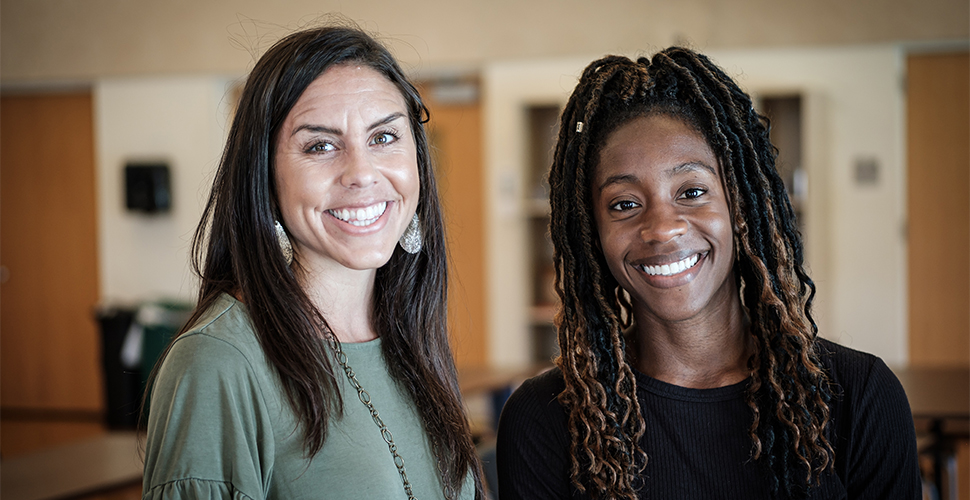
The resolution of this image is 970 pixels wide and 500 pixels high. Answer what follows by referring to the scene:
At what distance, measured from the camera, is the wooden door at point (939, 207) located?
16.9ft

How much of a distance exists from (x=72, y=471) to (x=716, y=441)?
6.89 feet

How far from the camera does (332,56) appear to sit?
142 centimetres

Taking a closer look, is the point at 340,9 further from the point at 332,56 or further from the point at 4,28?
the point at 332,56

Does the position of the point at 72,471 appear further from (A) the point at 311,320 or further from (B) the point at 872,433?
(B) the point at 872,433

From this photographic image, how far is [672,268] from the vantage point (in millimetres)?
1321

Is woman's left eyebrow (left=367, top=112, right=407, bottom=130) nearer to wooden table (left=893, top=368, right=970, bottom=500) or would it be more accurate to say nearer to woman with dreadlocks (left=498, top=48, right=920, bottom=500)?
woman with dreadlocks (left=498, top=48, right=920, bottom=500)

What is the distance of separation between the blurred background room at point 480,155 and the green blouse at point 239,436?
2454 millimetres

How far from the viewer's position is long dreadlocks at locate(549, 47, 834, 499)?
133cm

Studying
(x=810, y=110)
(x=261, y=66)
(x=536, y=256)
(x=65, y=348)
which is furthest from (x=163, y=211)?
(x=261, y=66)

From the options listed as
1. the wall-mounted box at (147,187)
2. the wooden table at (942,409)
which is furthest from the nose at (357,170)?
the wall-mounted box at (147,187)

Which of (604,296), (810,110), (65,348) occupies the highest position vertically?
(810,110)

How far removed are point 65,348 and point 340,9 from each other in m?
3.49

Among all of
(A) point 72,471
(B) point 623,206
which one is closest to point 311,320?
(B) point 623,206

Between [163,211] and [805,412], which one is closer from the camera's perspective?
[805,412]
